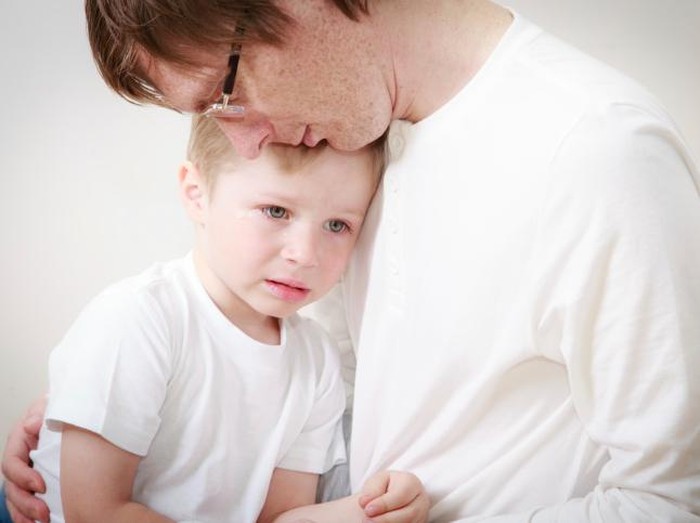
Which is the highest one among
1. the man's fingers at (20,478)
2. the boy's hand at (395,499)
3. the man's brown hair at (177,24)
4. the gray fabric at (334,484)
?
the man's brown hair at (177,24)

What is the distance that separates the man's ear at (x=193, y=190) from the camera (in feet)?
4.38

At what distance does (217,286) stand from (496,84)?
59 cm

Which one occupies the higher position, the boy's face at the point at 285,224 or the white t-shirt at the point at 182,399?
the boy's face at the point at 285,224

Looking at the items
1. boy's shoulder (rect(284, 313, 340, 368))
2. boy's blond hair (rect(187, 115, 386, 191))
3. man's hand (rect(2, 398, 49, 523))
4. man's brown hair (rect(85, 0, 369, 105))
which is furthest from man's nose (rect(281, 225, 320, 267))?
man's hand (rect(2, 398, 49, 523))

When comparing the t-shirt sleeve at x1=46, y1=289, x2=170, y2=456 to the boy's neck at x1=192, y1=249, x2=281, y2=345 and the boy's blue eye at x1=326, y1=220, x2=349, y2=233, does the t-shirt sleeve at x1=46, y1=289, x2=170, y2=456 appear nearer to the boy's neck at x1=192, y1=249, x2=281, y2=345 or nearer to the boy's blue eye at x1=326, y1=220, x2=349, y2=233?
the boy's neck at x1=192, y1=249, x2=281, y2=345

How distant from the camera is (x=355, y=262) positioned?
138 cm

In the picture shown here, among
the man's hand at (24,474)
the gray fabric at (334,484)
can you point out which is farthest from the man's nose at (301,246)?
the man's hand at (24,474)

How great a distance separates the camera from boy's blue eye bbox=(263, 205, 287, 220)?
1.25 meters

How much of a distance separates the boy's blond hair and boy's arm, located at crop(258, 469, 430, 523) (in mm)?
509

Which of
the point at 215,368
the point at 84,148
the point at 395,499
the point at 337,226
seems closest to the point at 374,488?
the point at 395,499

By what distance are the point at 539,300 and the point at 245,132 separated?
0.48 meters

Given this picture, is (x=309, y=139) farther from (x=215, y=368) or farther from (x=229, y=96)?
(x=215, y=368)

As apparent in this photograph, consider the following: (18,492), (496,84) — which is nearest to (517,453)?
(496,84)

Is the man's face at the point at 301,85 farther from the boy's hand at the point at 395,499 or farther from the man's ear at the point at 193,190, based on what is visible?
the boy's hand at the point at 395,499
